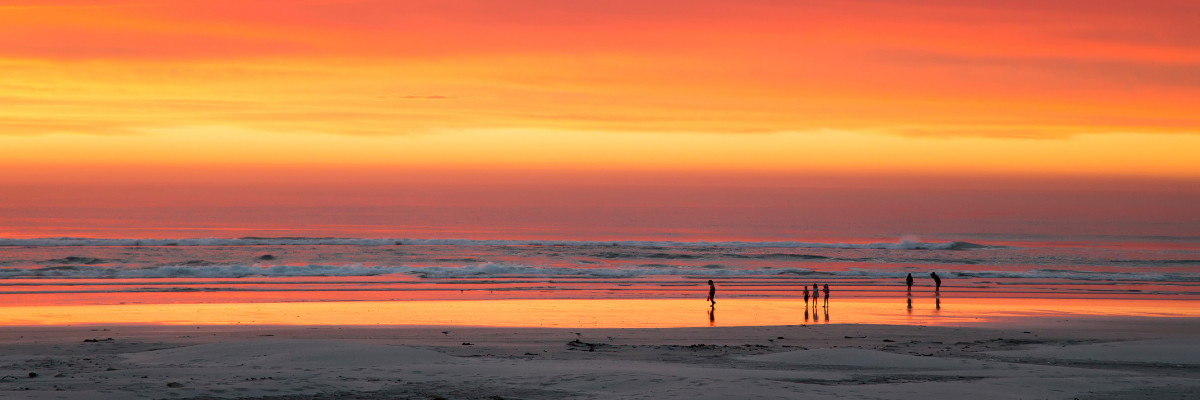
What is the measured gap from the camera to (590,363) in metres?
15.0

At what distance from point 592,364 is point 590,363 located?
176mm

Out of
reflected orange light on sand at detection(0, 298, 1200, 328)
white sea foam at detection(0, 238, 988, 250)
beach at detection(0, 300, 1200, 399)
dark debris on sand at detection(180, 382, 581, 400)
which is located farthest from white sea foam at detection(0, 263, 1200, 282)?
dark debris on sand at detection(180, 382, 581, 400)

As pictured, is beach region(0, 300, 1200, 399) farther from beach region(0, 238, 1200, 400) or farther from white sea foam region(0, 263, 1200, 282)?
white sea foam region(0, 263, 1200, 282)

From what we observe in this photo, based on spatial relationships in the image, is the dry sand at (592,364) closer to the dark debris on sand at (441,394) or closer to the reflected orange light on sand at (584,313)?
the dark debris on sand at (441,394)

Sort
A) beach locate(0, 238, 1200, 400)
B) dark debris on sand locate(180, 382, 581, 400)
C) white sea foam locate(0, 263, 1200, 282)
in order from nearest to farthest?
dark debris on sand locate(180, 382, 581, 400) → beach locate(0, 238, 1200, 400) → white sea foam locate(0, 263, 1200, 282)

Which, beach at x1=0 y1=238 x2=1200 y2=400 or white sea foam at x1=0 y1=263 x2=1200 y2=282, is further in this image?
white sea foam at x1=0 y1=263 x2=1200 y2=282

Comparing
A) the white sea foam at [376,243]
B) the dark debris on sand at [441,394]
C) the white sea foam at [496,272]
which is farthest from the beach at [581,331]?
the white sea foam at [376,243]

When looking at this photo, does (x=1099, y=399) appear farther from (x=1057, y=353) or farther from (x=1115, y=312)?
(x=1115, y=312)

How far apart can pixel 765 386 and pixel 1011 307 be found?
1957cm

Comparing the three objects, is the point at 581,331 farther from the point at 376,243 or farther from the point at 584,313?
the point at 376,243

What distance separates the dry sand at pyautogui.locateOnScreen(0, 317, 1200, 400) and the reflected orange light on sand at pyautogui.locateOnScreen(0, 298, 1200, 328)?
5.65ft

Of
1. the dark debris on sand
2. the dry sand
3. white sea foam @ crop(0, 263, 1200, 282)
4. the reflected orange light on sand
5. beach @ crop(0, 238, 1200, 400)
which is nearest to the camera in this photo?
the dark debris on sand

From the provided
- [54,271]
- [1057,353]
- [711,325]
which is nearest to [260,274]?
[54,271]

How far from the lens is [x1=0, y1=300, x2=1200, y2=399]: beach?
12070 millimetres
